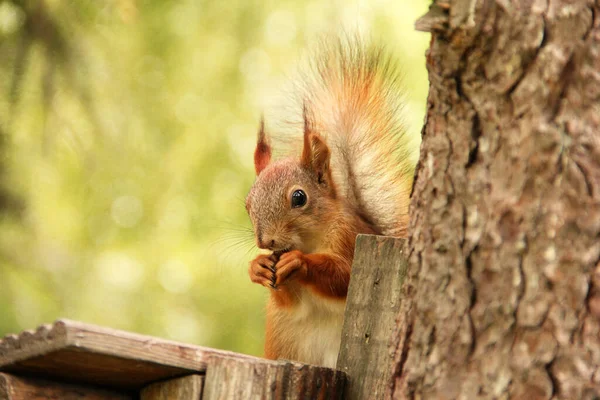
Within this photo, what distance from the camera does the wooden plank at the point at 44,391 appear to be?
1.65m

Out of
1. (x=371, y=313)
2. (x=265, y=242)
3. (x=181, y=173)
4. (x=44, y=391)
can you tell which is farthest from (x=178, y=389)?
(x=181, y=173)

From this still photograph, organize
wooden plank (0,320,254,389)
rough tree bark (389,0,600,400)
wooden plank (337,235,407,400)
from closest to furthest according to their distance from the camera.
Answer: rough tree bark (389,0,600,400), wooden plank (0,320,254,389), wooden plank (337,235,407,400)

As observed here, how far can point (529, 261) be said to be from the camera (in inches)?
48.5

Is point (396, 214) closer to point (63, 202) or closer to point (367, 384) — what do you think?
point (367, 384)

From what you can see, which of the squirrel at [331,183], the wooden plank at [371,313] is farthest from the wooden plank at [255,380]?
the squirrel at [331,183]

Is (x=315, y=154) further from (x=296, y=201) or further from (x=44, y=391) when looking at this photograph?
(x=44, y=391)

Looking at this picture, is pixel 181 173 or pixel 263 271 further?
pixel 181 173

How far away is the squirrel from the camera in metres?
2.30

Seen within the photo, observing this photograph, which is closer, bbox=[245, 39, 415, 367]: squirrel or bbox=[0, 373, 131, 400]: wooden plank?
bbox=[0, 373, 131, 400]: wooden plank

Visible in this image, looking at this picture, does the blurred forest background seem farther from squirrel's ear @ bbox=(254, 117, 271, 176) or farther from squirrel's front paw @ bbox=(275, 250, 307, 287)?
squirrel's front paw @ bbox=(275, 250, 307, 287)

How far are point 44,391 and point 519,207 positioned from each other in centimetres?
100

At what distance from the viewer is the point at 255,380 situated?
1.59 metres

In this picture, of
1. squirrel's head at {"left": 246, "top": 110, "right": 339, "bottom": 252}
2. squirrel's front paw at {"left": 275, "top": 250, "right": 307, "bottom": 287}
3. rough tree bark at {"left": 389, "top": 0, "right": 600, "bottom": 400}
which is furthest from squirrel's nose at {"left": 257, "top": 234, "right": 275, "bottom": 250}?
rough tree bark at {"left": 389, "top": 0, "right": 600, "bottom": 400}

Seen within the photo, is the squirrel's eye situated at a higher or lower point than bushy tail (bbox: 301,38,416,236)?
lower
